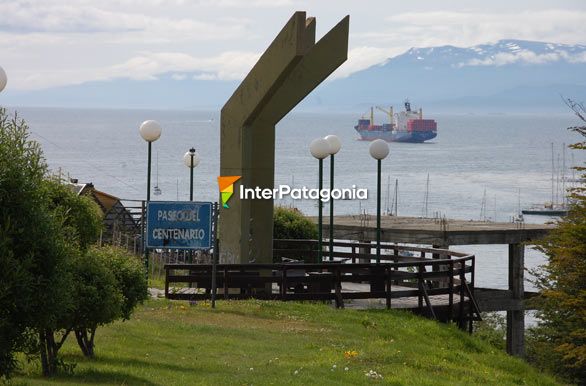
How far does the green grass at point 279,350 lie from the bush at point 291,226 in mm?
8343

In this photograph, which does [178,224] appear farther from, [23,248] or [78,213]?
[23,248]

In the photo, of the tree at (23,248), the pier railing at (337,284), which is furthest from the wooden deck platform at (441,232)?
the tree at (23,248)

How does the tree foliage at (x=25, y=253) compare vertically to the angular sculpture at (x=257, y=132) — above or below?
below

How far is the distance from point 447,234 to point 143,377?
19844 millimetres

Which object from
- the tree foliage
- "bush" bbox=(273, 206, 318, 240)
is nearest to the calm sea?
"bush" bbox=(273, 206, 318, 240)

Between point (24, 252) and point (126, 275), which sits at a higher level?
point (24, 252)

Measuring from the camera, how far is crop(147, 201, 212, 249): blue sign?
2055 cm

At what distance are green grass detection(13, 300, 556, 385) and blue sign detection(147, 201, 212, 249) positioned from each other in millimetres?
1148

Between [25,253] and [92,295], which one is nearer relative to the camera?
[25,253]

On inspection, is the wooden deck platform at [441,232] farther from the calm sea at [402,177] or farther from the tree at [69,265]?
the calm sea at [402,177]

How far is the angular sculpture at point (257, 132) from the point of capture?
76.5ft

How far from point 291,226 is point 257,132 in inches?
262

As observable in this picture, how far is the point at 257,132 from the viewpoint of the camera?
23766mm

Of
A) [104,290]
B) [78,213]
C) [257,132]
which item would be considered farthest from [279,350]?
[257,132]
